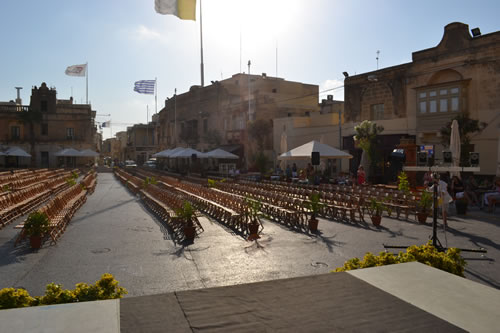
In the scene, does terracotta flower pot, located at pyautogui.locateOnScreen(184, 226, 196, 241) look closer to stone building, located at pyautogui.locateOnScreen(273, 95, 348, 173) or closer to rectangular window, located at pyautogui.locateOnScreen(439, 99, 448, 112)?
rectangular window, located at pyautogui.locateOnScreen(439, 99, 448, 112)

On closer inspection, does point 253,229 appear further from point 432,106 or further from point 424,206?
point 432,106

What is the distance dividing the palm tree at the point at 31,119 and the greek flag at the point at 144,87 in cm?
1668


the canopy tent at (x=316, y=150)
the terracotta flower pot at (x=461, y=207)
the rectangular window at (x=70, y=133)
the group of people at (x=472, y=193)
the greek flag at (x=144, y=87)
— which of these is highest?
the greek flag at (x=144, y=87)

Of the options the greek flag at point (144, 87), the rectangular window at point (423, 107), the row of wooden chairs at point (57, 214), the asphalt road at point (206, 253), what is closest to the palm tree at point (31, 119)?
the greek flag at point (144, 87)

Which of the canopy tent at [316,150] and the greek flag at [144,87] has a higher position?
the greek flag at [144,87]

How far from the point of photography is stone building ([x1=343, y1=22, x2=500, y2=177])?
19922 millimetres

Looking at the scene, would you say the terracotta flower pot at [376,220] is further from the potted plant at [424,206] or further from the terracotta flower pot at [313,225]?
the terracotta flower pot at [313,225]

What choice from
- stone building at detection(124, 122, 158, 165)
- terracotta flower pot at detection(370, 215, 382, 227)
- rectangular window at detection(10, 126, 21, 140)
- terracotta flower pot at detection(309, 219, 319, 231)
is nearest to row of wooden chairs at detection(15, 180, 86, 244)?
terracotta flower pot at detection(309, 219, 319, 231)

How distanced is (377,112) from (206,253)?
2091 centimetres

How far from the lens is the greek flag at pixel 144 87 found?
44.4m

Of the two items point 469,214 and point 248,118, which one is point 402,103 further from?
point 248,118

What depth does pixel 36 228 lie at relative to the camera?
29.1 feet

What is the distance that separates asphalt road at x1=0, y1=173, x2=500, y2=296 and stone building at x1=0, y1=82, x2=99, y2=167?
44592 mm

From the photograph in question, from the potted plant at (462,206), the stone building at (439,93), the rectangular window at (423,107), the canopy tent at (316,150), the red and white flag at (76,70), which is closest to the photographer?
the potted plant at (462,206)
